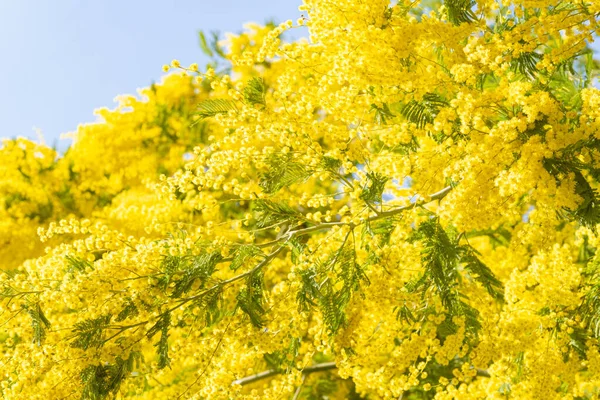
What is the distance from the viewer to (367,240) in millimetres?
3834

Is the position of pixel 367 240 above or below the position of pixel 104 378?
above

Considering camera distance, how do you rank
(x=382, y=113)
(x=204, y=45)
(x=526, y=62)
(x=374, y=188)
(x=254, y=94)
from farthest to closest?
(x=204, y=45), (x=382, y=113), (x=254, y=94), (x=526, y=62), (x=374, y=188)

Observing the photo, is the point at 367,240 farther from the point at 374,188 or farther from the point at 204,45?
the point at 204,45

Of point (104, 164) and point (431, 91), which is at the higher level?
point (104, 164)

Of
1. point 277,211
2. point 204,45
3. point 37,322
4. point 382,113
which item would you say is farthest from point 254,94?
point 204,45

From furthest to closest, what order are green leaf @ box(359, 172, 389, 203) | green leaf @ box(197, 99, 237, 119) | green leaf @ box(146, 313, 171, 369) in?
green leaf @ box(197, 99, 237, 119), green leaf @ box(359, 172, 389, 203), green leaf @ box(146, 313, 171, 369)

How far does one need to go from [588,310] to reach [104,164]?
6.40 m

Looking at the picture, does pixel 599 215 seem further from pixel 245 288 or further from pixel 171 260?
pixel 171 260

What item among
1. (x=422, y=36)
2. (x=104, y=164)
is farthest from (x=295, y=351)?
(x=104, y=164)

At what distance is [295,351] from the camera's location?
3.79 m

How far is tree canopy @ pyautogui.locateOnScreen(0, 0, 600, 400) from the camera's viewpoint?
3.23 metres

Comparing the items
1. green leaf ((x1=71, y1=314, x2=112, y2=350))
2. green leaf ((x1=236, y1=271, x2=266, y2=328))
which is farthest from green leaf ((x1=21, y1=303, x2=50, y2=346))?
green leaf ((x1=236, y1=271, x2=266, y2=328))

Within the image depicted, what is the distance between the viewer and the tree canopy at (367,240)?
127 inches

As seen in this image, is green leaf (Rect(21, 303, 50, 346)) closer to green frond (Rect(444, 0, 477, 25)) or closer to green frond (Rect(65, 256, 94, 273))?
green frond (Rect(65, 256, 94, 273))
